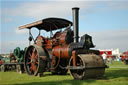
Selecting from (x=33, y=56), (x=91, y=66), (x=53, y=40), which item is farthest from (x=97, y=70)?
(x=33, y=56)

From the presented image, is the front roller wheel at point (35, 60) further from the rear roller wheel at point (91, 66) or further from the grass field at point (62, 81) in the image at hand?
the rear roller wheel at point (91, 66)

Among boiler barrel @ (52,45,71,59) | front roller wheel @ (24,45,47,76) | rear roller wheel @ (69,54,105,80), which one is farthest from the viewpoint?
front roller wheel @ (24,45,47,76)

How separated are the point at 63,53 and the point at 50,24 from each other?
8.19ft

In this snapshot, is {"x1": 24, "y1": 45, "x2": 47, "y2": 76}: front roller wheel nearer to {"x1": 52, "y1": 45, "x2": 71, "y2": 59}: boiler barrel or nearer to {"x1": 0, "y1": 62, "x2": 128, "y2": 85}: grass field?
{"x1": 52, "y1": 45, "x2": 71, "y2": 59}: boiler barrel

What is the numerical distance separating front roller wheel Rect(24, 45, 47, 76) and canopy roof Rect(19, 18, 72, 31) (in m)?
1.25

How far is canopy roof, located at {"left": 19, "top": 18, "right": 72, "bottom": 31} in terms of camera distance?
11.9 meters

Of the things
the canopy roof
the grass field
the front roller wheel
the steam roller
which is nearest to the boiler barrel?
the steam roller

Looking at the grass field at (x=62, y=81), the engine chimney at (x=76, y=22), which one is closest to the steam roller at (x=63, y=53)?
the engine chimney at (x=76, y=22)

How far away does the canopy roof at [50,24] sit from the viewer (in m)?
11.9

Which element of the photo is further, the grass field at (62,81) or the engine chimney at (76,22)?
the engine chimney at (76,22)

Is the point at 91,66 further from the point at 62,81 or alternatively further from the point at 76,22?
the point at 76,22

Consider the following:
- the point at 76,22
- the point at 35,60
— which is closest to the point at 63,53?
the point at 76,22

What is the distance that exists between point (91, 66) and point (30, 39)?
565 centimetres

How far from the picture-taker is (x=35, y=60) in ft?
40.0
